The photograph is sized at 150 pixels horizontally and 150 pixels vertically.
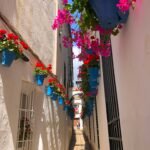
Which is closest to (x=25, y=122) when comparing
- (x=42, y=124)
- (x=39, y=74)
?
(x=42, y=124)

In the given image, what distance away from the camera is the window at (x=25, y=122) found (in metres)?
4.40

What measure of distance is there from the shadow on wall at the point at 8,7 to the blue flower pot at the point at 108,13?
206cm

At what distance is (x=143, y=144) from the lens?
1.88 m

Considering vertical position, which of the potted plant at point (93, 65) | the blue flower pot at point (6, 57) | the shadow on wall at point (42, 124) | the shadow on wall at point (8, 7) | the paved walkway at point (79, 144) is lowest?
the paved walkway at point (79, 144)

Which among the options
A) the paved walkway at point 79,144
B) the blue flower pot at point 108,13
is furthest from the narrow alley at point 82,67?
the paved walkway at point 79,144

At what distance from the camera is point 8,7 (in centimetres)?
400

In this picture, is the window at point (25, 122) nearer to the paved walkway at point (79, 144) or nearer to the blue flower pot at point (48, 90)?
the blue flower pot at point (48, 90)

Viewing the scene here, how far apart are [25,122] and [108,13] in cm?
324

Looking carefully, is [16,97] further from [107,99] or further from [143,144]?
[143,144]

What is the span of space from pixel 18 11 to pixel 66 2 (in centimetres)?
233

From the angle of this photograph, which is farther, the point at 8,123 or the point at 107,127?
the point at 107,127

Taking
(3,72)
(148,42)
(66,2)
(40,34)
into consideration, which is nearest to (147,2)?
(148,42)

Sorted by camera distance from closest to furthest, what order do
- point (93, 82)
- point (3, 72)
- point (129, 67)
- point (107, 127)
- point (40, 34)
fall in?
point (129, 67) → point (3, 72) → point (107, 127) → point (93, 82) → point (40, 34)

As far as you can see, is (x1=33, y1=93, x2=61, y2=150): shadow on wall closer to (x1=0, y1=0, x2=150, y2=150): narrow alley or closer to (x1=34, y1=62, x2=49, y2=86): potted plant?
(x1=0, y1=0, x2=150, y2=150): narrow alley
